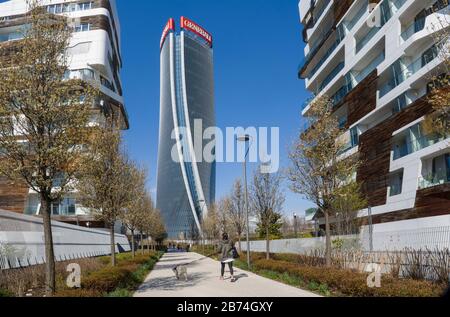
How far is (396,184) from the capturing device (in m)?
30.6

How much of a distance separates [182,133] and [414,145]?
97.1m

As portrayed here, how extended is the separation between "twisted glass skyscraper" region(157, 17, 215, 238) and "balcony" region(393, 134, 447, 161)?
89.2 metres

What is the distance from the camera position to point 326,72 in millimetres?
45719

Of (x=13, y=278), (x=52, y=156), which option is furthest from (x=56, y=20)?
(x=13, y=278)

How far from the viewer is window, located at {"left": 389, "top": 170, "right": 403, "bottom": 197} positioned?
98.5ft

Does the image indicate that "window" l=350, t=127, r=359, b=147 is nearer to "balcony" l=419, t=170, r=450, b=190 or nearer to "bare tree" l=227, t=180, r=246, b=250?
"balcony" l=419, t=170, r=450, b=190

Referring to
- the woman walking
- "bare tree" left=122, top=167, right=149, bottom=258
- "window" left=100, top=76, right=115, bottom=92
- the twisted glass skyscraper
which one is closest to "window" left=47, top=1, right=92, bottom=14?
"window" left=100, top=76, right=115, bottom=92

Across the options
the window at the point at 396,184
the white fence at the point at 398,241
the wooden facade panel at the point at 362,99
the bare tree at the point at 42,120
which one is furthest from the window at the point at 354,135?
the bare tree at the point at 42,120

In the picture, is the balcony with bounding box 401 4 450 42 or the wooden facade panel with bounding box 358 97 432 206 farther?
the wooden facade panel with bounding box 358 97 432 206

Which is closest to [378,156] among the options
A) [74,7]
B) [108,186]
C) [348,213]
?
[348,213]

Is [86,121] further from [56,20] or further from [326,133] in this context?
[326,133]

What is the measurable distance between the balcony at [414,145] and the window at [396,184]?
163 centimetres

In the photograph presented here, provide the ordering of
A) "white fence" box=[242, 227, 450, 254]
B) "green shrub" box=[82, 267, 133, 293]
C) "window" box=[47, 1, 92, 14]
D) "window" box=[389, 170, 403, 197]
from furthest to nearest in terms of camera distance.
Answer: "window" box=[47, 1, 92, 14] < "window" box=[389, 170, 403, 197] < "white fence" box=[242, 227, 450, 254] < "green shrub" box=[82, 267, 133, 293]
